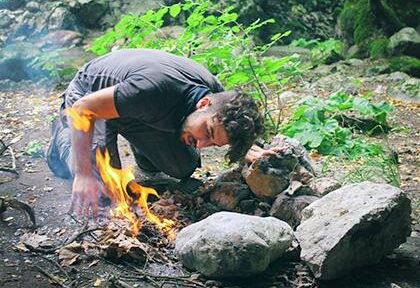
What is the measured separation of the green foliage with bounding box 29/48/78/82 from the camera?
8180 millimetres

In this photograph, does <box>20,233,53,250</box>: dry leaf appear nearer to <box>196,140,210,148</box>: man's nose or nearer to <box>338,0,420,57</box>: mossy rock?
<box>196,140,210,148</box>: man's nose

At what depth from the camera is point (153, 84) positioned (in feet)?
11.0

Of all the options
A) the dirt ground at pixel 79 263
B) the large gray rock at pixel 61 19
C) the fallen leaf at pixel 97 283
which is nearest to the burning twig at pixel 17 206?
the dirt ground at pixel 79 263

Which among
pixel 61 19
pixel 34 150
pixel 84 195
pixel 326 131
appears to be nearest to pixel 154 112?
pixel 84 195

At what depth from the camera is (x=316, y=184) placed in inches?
148

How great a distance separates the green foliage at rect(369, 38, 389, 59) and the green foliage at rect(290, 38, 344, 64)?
0.63 meters

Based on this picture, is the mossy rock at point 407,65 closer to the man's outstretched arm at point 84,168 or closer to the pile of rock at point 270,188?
the pile of rock at point 270,188

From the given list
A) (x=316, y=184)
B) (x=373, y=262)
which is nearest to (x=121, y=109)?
(x=316, y=184)

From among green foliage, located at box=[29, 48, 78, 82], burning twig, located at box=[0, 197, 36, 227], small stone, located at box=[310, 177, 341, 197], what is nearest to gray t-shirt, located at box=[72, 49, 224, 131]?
burning twig, located at box=[0, 197, 36, 227]

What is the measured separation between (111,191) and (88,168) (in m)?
0.35

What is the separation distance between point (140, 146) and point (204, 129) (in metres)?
0.94

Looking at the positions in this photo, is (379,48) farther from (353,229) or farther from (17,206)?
(17,206)

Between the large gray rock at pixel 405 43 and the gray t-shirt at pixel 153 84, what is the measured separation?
218 inches

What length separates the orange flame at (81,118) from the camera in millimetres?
3504
